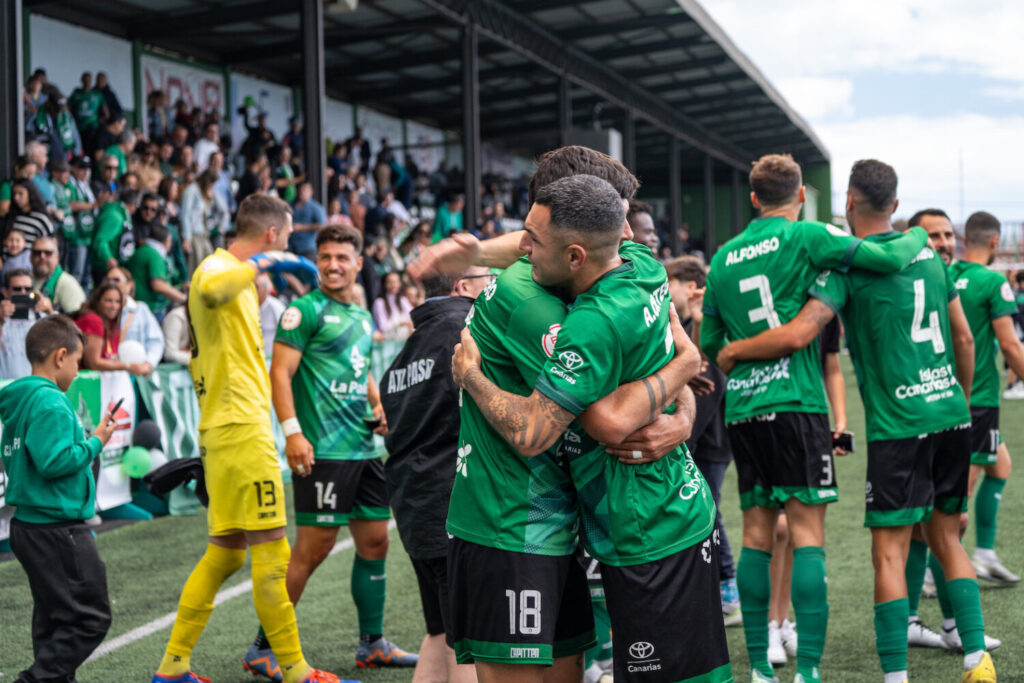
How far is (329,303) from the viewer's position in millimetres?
5078

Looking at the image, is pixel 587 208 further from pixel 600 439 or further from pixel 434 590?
pixel 434 590

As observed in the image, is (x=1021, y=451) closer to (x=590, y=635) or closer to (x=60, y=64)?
(x=590, y=635)

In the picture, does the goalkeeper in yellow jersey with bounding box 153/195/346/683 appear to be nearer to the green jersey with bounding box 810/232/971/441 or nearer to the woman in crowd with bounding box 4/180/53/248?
the green jersey with bounding box 810/232/971/441

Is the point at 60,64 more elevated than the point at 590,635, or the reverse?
the point at 60,64

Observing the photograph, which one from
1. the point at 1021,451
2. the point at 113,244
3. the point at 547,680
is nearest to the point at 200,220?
the point at 113,244

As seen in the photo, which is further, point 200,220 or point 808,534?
point 200,220

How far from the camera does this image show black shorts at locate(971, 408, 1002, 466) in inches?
230

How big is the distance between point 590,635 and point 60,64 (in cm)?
1701

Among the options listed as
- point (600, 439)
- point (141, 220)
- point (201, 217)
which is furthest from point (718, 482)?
point (201, 217)

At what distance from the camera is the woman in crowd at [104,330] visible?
348 inches

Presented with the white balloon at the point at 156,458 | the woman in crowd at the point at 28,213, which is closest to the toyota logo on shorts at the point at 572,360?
the white balloon at the point at 156,458

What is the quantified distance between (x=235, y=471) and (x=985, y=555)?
4.47 metres

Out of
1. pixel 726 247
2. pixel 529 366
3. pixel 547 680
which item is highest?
pixel 726 247

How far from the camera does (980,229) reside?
19.5 ft
